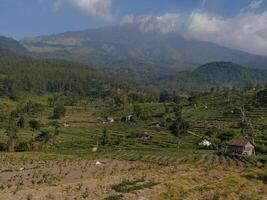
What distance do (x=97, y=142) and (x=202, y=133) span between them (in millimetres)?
24575

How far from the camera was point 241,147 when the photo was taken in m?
75.9

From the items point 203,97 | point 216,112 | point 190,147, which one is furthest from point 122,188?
point 203,97

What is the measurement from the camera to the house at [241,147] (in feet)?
245

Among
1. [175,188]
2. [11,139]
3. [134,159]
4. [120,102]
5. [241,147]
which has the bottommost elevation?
[11,139]

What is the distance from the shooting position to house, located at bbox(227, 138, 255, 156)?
7479 centimetres

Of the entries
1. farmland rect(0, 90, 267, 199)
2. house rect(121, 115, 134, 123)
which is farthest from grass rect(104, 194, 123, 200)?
house rect(121, 115, 134, 123)

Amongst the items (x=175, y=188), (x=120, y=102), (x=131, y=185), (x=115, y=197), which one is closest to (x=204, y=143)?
(x=131, y=185)

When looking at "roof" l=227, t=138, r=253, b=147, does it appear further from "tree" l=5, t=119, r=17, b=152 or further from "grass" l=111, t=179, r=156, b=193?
"grass" l=111, t=179, r=156, b=193

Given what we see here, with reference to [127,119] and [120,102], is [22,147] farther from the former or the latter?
[120,102]

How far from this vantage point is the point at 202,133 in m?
101

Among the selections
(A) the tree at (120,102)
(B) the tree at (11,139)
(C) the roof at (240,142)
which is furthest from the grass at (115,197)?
(A) the tree at (120,102)

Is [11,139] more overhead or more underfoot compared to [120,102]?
more underfoot

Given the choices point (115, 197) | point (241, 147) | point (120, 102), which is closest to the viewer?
point (115, 197)

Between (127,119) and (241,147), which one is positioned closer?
(241,147)
